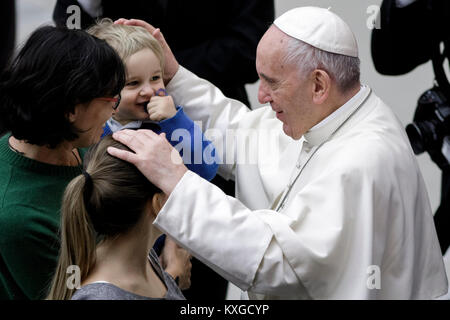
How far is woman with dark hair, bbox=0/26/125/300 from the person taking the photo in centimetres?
235

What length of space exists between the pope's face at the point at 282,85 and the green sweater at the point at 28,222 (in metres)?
0.67

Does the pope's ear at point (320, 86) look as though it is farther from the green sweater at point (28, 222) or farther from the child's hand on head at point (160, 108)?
the green sweater at point (28, 222)

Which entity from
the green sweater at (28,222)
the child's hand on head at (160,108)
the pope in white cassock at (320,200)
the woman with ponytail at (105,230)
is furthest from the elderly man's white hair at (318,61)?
the green sweater at (28,222)

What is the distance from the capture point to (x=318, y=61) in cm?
269

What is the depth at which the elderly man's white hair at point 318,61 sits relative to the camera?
268 centimetres

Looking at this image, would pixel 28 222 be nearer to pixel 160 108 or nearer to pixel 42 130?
pixel 42 130

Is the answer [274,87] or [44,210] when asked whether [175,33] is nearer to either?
[274,87]

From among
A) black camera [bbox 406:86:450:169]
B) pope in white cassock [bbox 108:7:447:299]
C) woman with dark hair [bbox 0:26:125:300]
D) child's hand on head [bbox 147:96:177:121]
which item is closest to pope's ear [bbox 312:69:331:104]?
pope in white cassock [bbox 108:7:447:299]

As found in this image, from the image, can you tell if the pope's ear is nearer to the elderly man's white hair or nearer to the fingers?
the elderly man's white hair

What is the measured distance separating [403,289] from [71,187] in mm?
987

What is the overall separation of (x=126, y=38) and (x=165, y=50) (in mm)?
261

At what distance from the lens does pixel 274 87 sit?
2748 millimetres

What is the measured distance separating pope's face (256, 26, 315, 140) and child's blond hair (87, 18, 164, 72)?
1.22 feet

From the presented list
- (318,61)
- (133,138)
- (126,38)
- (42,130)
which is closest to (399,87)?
(318,61)
